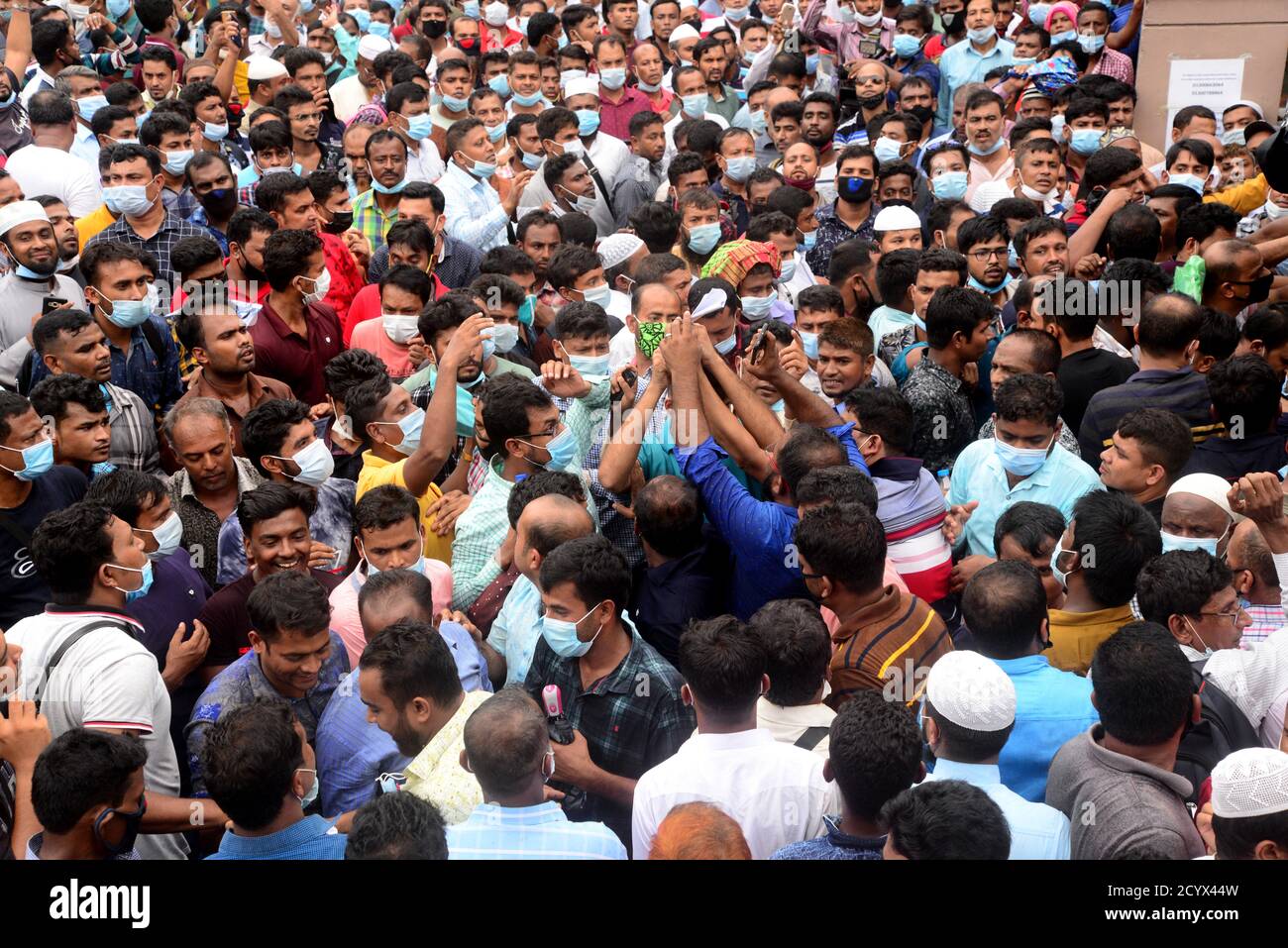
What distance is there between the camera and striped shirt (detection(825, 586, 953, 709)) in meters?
3.93

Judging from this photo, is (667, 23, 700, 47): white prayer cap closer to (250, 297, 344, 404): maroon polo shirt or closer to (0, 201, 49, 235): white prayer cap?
(250, 297, 344, 404): maroon polo shirt

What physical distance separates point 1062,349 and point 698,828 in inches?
151

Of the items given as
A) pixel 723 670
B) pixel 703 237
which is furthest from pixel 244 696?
pixel 703 237

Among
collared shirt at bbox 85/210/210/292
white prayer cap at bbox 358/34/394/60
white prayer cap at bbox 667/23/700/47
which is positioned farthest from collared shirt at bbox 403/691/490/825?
white prayer cap at bbox 667/23/700/47

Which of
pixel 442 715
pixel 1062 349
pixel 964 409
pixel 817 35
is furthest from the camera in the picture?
pixel 817 35

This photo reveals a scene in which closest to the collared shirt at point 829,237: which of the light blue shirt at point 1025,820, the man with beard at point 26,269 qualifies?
the man with beard at point 26,269

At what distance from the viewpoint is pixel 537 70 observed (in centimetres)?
1042

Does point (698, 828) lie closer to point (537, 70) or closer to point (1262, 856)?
point (1262, 856)

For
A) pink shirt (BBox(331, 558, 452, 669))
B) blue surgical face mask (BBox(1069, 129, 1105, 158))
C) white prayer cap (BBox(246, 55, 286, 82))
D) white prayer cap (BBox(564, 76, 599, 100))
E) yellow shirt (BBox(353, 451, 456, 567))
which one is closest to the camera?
pink shirt (BBox(331, 558, 452, 669))

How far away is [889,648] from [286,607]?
1.83 meters

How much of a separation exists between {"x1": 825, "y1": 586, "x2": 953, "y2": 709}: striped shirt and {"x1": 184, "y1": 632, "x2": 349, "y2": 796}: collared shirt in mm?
1587

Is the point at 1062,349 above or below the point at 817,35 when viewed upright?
below

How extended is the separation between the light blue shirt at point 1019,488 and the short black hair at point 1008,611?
3.66 feet
